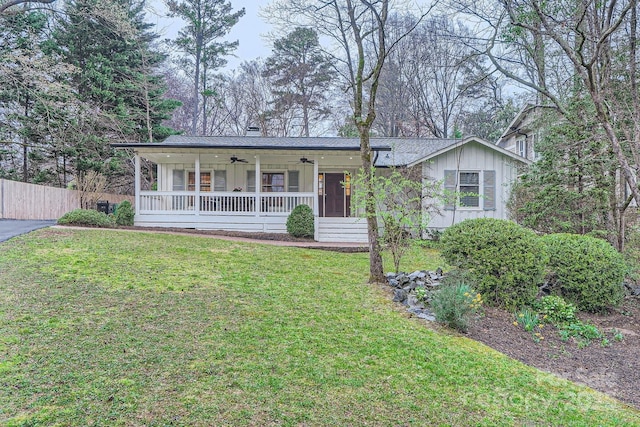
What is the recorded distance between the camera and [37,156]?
59.0 feet

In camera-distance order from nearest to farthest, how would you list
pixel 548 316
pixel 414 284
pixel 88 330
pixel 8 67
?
pixel 88 330 < pixel 548 316 < pixel 414 284 < pixel 8 67

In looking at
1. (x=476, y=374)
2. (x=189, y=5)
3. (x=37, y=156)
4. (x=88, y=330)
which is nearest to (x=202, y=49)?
(x=189, y=5)

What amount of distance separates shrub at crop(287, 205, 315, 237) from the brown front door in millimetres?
2948

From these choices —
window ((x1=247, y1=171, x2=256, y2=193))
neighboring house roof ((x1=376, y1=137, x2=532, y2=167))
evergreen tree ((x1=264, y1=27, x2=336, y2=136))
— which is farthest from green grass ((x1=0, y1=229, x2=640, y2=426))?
evergreen tree ((x1=264, y1=27, x2=336, y2=136))

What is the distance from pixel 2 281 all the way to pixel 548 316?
7.80m

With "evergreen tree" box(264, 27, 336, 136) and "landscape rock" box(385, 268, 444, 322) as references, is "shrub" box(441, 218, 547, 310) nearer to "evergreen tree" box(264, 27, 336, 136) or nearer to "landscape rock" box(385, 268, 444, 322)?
"landscape rock" box(385, 268, 444, 322)

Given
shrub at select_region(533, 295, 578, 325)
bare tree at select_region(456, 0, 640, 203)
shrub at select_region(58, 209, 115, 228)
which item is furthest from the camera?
shrub at select_region(58, 209, 115, 228)

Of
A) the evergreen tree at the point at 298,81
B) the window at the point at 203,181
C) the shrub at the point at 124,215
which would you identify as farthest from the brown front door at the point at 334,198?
the evergreen tree at the point at 298,81

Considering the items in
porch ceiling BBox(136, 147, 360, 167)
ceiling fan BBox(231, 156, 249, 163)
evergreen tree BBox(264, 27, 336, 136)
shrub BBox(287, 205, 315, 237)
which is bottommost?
shrub BBox(287, 205, 315, 237)

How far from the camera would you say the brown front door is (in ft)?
51.1

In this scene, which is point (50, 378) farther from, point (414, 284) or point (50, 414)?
point (414, 284)

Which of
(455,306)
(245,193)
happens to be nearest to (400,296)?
(455,306)

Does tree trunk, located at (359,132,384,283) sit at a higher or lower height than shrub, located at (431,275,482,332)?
higher

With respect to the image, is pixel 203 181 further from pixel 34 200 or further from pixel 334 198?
pixel 34 200
